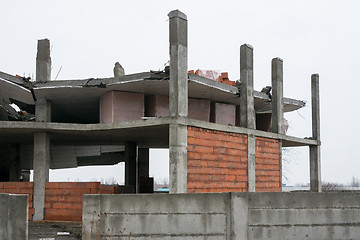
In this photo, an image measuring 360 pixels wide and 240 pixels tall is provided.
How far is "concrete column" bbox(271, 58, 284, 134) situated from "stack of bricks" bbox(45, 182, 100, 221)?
31.2ft

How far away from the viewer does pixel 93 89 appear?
57.9 ft

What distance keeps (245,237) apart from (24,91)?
42.3 ft

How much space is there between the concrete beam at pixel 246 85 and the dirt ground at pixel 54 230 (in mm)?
8088

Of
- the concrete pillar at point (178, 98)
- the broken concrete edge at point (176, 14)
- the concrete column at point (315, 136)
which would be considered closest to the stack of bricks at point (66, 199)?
the concrete pillar at point (178, 98)

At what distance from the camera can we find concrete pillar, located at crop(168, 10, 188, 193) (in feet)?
46.3

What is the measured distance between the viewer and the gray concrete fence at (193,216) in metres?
8.06

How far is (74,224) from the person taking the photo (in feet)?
49.6

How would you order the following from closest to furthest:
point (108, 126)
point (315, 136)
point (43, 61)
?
point (108, 126), point (43, 61), point (315, 136)

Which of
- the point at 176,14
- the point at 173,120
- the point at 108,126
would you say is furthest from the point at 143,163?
the point at 176,14

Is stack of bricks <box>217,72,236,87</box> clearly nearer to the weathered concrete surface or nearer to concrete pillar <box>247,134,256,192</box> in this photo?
concrete pillar <box>247,134,256,192</box>

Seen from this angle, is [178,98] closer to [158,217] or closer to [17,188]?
[158,217]

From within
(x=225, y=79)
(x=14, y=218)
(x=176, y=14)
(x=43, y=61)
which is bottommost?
(x=14, y=218)

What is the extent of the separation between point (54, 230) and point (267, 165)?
9725 millimetres

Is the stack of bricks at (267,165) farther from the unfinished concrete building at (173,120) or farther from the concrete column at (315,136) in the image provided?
the concrete column at (315,136)
